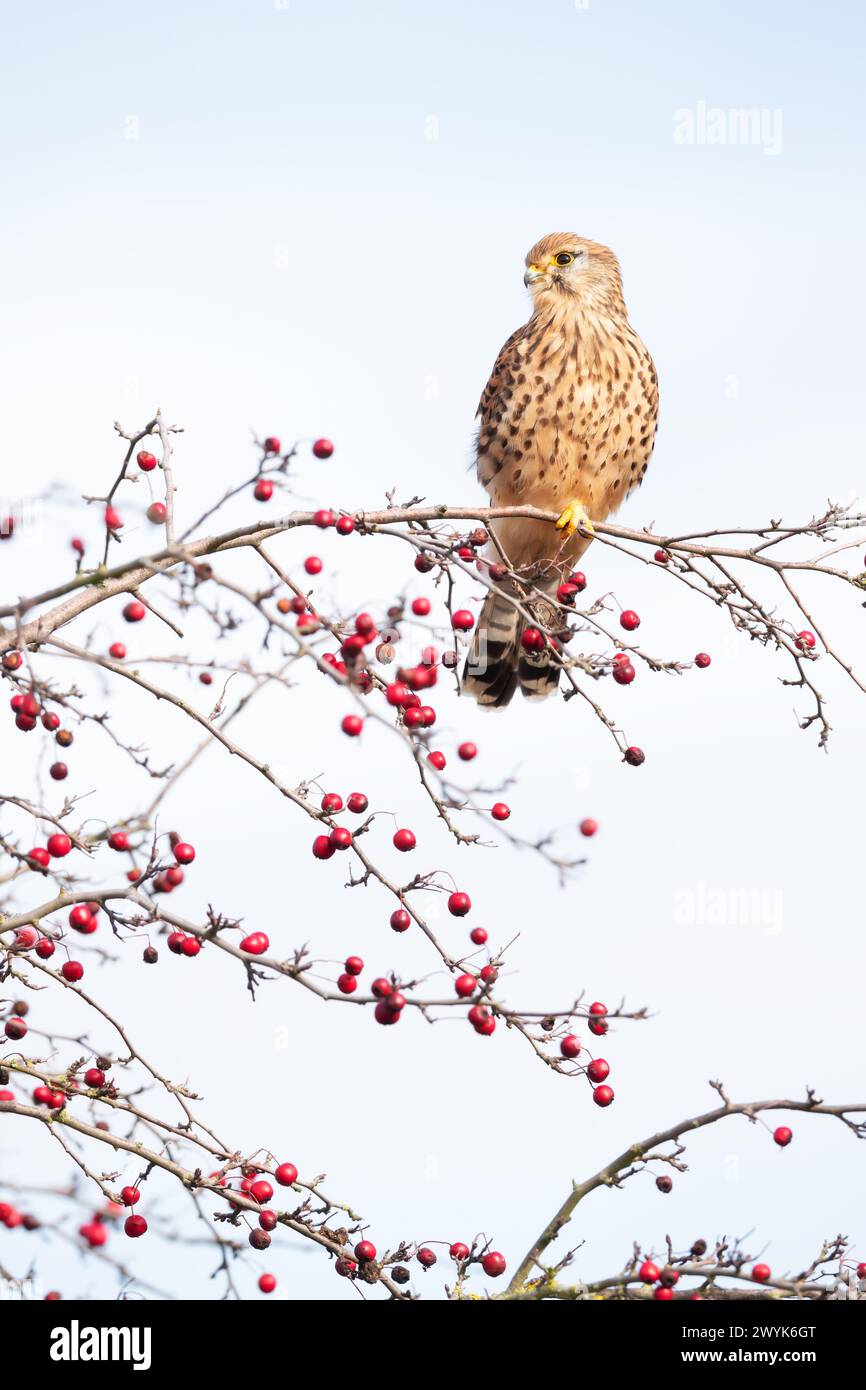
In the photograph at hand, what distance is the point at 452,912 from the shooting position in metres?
3.36

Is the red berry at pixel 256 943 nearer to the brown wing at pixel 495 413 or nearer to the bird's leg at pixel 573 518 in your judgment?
the bird's leg at pixel 573 518

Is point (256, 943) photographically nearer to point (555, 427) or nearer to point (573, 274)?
point (555, 427)

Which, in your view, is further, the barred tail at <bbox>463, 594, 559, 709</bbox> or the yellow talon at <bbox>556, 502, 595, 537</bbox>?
the barred tail at <bbox>463, 594, 559, 709</bbox>

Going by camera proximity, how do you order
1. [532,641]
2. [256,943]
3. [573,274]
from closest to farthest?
[256,943] → [532,641] → [573,274]

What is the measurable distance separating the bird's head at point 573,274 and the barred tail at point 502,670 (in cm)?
150

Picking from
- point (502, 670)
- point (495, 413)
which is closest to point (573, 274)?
point (495, 413)

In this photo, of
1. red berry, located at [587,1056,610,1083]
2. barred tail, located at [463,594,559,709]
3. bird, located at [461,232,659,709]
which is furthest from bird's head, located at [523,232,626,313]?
red berry, located at [587,1056,610,1083]

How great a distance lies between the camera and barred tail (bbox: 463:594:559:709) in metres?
6.27

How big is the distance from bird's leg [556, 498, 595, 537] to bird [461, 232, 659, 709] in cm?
2

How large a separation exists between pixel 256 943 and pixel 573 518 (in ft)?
9.93

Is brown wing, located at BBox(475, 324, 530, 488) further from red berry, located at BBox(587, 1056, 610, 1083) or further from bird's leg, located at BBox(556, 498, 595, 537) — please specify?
red berry, located at BBox(587, 1056, 610, 1083)

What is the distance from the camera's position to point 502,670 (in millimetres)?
6344
